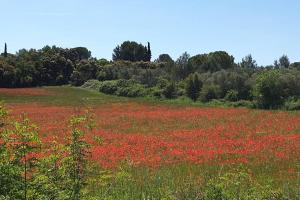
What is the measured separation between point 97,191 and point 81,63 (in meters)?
94.6

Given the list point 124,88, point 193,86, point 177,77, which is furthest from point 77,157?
point 177,77

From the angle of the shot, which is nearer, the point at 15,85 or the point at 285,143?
the point at 285,143

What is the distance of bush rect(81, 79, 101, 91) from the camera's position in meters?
91.1

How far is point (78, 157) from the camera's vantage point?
25.2ft

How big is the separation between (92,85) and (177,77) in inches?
618

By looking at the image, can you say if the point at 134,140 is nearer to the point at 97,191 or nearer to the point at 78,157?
the point at 97,191

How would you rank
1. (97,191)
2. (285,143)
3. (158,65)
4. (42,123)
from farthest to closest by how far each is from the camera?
(158,65) → (42,123) → (285,143) → (97,191)

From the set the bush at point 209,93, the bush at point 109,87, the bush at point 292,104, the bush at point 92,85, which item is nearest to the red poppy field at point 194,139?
the bush at point 292,104

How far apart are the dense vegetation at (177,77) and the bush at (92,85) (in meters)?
0.26

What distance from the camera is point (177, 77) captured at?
297ft

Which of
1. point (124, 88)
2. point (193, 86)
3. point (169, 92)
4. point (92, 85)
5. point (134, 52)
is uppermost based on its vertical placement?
point (134, 52)

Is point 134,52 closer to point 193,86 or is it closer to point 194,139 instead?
point 193,86

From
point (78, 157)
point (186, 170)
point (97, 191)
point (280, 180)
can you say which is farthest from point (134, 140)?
A: point (78, 157)

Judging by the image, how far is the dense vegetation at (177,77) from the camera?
6084 centimetres
